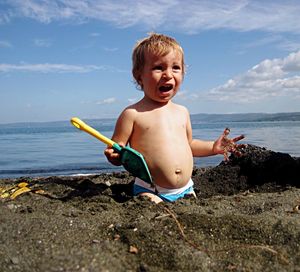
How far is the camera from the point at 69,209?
2.62 meters

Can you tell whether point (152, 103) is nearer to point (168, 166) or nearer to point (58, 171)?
point (168, 166)

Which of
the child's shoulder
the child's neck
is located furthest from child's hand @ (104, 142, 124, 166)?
the child's shoulder

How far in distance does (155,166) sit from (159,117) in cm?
43

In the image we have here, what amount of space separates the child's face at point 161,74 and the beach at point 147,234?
96cm

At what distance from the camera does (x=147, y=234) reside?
210cm

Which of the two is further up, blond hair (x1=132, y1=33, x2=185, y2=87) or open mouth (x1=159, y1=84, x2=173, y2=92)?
blond hair (x1=132, y1=33, x2=185, y2=87)

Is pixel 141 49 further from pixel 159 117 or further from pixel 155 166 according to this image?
pixel 155 166

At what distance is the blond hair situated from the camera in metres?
3.30

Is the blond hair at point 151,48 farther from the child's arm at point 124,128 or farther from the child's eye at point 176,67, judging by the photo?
the child's arm at point 124,128

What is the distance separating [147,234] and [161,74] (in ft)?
5.27

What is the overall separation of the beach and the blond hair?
3.79 ft

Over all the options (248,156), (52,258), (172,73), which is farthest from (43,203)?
(248,156)

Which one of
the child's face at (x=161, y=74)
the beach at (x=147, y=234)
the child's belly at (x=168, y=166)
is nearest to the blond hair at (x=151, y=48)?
the child's face at (x=161, y=74)

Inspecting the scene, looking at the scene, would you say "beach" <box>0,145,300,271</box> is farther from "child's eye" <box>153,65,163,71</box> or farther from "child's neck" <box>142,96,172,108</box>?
"child's eye" <box>153,65,163,71</box>
